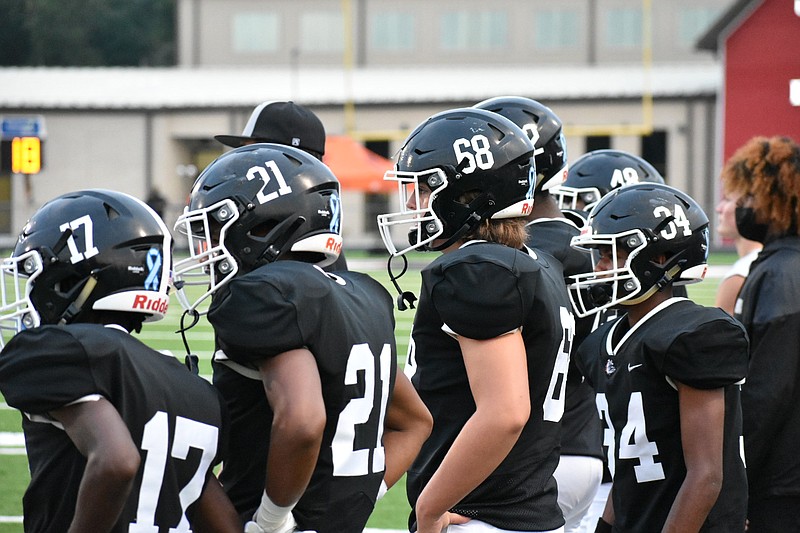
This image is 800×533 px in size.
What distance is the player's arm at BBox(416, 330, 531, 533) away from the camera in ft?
8.30

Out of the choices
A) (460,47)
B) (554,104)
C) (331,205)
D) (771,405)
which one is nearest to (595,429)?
(771,405)

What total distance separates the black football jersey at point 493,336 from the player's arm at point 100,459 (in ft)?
2.71

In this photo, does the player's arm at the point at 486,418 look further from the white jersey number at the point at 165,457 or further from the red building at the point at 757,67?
the red building at the point at 757,67

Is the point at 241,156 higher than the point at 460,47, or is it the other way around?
the point at 460,47

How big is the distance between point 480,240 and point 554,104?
87.0 feet

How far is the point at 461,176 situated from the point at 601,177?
2.01 meters

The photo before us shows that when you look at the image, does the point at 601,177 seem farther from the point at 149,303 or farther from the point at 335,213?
the point at 149,303

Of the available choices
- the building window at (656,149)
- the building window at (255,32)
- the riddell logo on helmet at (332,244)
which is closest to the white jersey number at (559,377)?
the riddell logo on helmet at (332,244)

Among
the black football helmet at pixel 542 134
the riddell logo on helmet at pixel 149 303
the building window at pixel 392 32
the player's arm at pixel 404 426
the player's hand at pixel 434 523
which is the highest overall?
the building window at pixel 392 32

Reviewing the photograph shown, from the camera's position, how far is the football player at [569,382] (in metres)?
3.52

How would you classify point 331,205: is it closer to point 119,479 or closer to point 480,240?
point 480,240

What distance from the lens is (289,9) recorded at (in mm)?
33938

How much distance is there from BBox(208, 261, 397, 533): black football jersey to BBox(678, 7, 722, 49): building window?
3202 centimetres

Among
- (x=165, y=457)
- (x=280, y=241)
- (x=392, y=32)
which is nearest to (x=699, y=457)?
(x=280, y=241)
